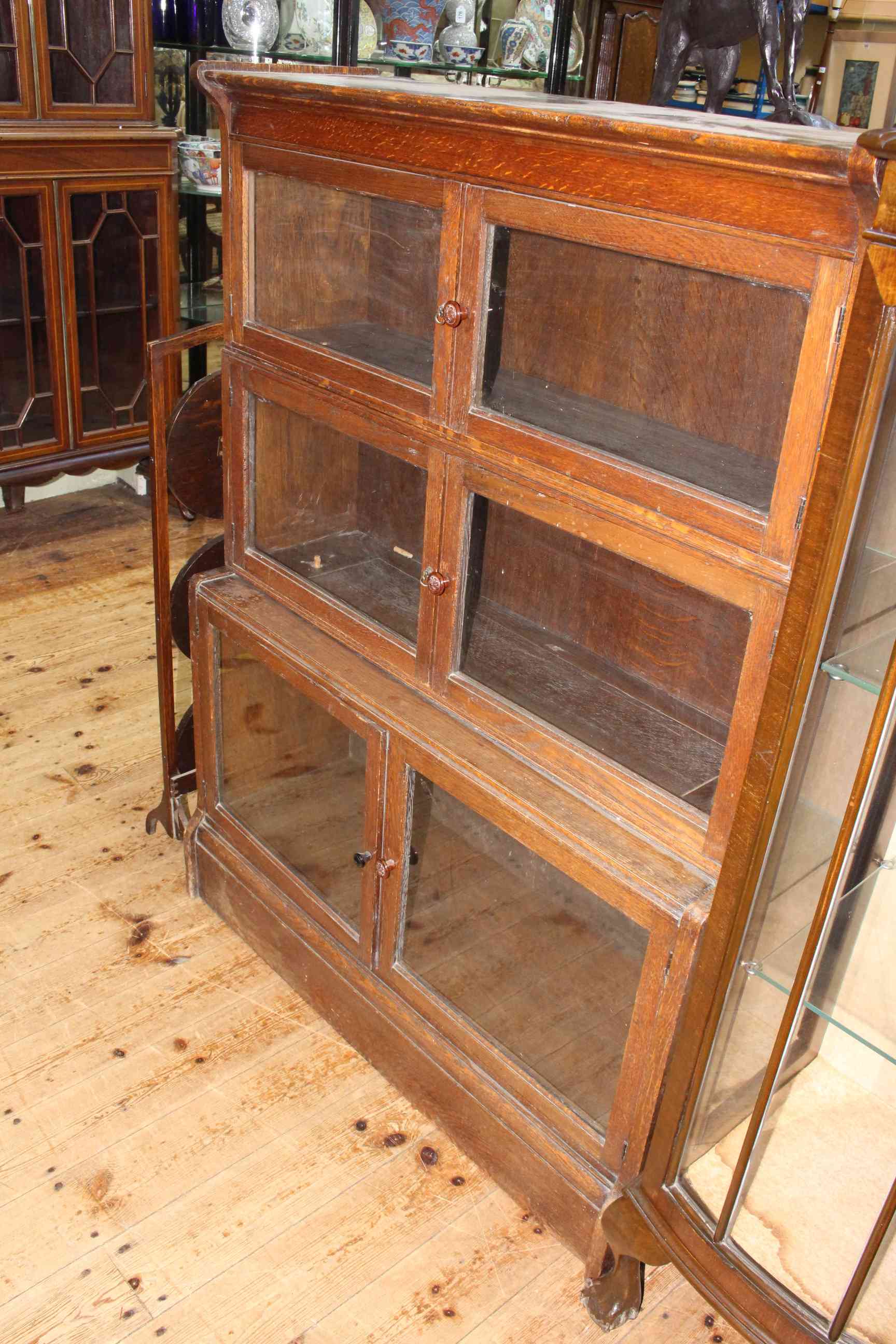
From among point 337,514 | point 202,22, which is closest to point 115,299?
point 202,22

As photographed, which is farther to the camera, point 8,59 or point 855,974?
point 8,59

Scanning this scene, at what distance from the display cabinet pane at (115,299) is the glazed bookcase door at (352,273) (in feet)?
6.29

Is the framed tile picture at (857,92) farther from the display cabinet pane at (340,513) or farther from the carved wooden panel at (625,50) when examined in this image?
the display cabinet pane at (340,513)

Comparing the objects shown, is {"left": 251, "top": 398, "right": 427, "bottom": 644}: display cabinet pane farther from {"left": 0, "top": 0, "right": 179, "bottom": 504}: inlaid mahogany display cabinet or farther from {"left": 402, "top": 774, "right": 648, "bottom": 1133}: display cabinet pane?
{"left": 0, "top": 0, "right": 179, "bottom": 504}: inlaid mahogany display cabinet

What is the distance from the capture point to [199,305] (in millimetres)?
3750

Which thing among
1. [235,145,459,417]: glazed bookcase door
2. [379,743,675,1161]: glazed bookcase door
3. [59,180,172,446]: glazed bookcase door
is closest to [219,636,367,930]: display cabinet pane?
[379,743,675,1161]: glazed bookcase door

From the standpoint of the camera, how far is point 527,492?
1.28 m

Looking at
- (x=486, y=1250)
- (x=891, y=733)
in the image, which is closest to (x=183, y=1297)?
(x=486, y=1250)

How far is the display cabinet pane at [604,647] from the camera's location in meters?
1.22

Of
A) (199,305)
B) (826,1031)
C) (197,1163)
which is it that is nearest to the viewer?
(826,1031)

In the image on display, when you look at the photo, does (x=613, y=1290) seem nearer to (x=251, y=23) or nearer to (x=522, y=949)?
(x=522, y=949)

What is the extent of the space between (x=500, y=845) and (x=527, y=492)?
18.1 inches

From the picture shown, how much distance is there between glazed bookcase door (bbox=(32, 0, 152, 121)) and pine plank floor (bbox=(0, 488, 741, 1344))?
194 cm

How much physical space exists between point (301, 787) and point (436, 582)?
534 millimetres
